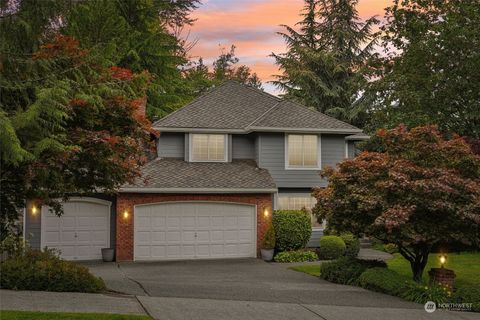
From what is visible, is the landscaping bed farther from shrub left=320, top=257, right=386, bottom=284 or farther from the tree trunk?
the tree trunk

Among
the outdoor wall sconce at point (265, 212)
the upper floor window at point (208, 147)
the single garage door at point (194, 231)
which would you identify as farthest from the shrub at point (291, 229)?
the upper floor window at point (208, 147)

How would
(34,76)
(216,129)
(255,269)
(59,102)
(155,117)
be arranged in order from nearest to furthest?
(59,102) < (34,76) < (255,269) < (216,129) < (155,117)

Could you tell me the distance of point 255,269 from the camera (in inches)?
744

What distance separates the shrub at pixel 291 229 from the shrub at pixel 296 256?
0.41m

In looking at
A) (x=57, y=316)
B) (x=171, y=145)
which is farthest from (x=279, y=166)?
(x=57, y=316)

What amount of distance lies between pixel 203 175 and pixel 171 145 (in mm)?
2654

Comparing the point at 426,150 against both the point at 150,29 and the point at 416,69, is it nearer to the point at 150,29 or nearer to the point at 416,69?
the point at 416,69

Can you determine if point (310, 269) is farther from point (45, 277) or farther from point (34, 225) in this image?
point (34, 225)

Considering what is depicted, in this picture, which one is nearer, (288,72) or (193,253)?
(193,253)

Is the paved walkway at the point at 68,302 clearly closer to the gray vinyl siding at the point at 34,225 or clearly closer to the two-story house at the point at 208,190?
the two-story house at the point at 208,190

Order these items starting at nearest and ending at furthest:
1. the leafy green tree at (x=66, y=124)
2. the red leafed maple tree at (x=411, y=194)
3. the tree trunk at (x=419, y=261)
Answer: the leafy green tree at (x=66, y=124), the red leafed maple tree at (x=411, y=194), the tree trunk at (x=419, y=261)

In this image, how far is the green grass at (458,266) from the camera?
52.8 ft

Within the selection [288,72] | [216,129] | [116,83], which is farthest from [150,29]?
[116,83]

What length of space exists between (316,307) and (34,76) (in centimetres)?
755
